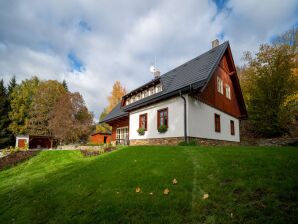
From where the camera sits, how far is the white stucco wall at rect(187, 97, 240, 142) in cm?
1155

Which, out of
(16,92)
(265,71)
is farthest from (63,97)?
(265,71)

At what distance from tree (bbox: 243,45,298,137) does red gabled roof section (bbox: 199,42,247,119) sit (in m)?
1.62

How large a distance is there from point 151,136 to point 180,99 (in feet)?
11.6

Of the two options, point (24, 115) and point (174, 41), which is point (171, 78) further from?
point (24, 115)

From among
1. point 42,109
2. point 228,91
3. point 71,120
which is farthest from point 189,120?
point 42,109

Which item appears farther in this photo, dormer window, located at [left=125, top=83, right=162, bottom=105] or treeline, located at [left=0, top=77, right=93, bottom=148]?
treeline, located at [left=0, top=77, right=93, bottom=148]

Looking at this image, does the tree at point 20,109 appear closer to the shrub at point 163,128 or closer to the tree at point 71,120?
the tree at point 71,120

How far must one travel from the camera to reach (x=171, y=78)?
49.6 feet

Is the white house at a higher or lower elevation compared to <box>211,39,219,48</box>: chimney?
lower

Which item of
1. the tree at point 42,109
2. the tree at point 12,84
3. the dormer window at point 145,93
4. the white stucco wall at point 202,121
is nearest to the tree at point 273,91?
the white stucco wall at point 202,121

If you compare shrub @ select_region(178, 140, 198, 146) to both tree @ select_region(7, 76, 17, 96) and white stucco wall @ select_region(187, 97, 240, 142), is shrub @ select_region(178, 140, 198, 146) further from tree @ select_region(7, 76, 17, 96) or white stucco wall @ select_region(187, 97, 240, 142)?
tree @ select_region(7, 76, 17, 96)

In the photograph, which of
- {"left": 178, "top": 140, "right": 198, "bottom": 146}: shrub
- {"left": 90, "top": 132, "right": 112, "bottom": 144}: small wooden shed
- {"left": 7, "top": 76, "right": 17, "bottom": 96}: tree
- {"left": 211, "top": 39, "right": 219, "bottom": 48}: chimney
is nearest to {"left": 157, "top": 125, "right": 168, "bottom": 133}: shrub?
{"left": 178, "top": 140, "right": 198, "bottom": 146}: shrub

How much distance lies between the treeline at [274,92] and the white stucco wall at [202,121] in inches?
209

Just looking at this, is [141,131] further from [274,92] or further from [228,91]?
[274,92]
